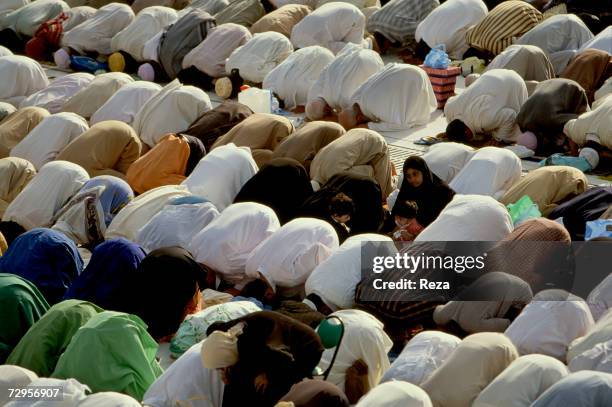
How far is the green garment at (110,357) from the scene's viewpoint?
5930mm

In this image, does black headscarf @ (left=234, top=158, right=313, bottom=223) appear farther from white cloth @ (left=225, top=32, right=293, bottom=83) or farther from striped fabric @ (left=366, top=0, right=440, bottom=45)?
striped fabric @ (left=366, top=0, right=440, bottom=45)

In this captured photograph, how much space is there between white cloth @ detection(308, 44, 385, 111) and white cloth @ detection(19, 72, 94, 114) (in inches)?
66.3

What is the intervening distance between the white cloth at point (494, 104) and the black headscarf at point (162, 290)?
2.82 m

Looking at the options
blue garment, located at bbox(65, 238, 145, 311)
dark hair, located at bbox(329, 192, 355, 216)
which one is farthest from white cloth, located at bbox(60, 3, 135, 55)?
blue garment, located at bbox(65, 238, 145, 311)

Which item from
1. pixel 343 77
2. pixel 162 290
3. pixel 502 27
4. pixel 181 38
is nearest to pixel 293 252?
pixel 162 290

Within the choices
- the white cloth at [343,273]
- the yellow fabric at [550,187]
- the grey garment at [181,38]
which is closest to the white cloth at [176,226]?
the white cloth at [343,273]

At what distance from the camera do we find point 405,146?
30.8ft

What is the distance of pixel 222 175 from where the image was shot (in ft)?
26.6

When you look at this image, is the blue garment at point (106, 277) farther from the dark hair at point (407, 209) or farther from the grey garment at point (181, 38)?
the grey garment at point (181, 38)

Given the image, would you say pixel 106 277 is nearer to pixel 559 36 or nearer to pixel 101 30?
pixel 559 36

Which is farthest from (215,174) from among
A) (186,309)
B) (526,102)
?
(526,102)

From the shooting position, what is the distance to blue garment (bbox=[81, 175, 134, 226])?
8031 millimetres

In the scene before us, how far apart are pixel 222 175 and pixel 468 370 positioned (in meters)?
2.82

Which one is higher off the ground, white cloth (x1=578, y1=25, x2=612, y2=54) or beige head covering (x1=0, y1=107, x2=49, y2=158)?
white cloth (x1=578, y1=25, x2=612, y2=54)
